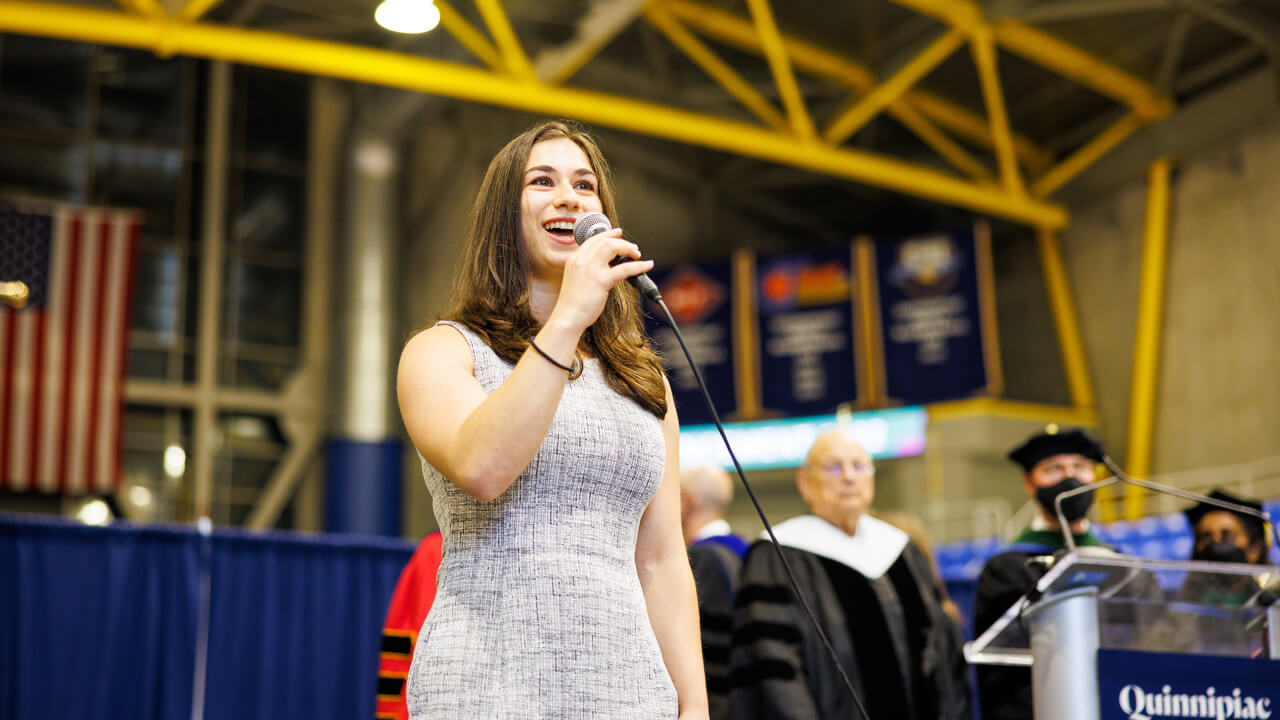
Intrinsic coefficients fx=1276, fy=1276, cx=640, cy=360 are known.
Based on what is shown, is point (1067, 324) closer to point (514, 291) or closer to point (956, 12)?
point (956, 12)

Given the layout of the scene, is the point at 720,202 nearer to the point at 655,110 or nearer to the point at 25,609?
the point at 655,110

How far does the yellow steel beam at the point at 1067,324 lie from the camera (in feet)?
54.5

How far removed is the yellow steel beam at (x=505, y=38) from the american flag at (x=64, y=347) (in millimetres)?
5218

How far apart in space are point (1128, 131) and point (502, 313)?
1594 centimetres

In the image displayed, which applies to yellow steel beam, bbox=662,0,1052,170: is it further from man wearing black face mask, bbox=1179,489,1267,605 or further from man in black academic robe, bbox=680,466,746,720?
man wearing black face mask, bbox=1179,489,1267,605

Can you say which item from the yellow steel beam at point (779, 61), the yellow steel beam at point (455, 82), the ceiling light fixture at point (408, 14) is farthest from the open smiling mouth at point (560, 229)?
the yellow steel beam at point (779, 61)

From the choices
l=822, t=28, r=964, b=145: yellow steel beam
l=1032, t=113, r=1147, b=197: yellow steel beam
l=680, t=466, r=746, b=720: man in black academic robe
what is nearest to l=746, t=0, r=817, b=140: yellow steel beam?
l=822, t=28, r=964, b=145: yellow steel beam

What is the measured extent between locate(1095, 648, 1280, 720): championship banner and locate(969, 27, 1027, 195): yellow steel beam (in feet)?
39.5

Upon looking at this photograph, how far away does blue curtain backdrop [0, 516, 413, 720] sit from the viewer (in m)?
6.21

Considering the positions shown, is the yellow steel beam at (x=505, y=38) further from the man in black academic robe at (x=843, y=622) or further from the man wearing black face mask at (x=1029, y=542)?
the man wearing black face mask at (x=1029, y=542)

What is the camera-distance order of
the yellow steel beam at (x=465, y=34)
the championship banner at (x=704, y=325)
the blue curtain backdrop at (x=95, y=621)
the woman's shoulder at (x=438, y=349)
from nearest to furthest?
the woman's shoulder at (x=438, y=349) < the blue curtain backdrop at (x=95, y=621) < the yellow steel beam at (x=465, y=34) < the championship banner at (x=704, y=325)

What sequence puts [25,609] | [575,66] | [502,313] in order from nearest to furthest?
[502,313]
[25,609]
[575,66]

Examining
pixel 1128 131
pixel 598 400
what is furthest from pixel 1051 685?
pixel 1128 131

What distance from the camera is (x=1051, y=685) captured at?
112 inches
